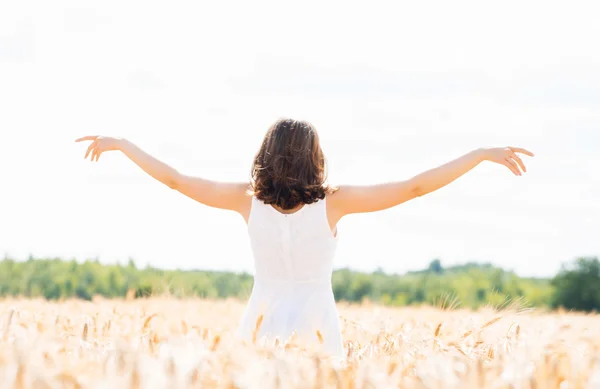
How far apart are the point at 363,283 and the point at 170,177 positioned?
1507cm

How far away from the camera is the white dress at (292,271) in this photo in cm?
391

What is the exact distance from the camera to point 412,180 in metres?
3.77

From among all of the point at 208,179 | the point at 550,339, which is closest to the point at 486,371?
the point at 550,339

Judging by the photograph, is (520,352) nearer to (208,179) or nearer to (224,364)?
(224,364)

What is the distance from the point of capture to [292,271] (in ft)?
13.1

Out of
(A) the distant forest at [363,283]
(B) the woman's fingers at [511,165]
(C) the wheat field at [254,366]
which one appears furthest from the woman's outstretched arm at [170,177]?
(A) the distant forest at [363,283]

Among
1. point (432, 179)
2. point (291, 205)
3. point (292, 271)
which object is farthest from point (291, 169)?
point (432, 179)

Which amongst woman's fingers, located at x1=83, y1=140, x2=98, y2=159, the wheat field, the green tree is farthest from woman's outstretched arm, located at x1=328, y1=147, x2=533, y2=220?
the green tree

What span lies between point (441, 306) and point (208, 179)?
1886mm

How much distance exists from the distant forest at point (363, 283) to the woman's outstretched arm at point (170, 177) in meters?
7.34

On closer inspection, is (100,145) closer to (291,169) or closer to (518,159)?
(291,169)

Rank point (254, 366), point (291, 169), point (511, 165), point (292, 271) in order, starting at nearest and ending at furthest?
1. point (254, 366)
2. point (511, 165)
3. point (291, 169)
4. point (292, 271)

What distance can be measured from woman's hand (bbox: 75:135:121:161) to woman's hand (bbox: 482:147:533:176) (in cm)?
181

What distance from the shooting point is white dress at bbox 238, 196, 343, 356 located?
3.91 metres
